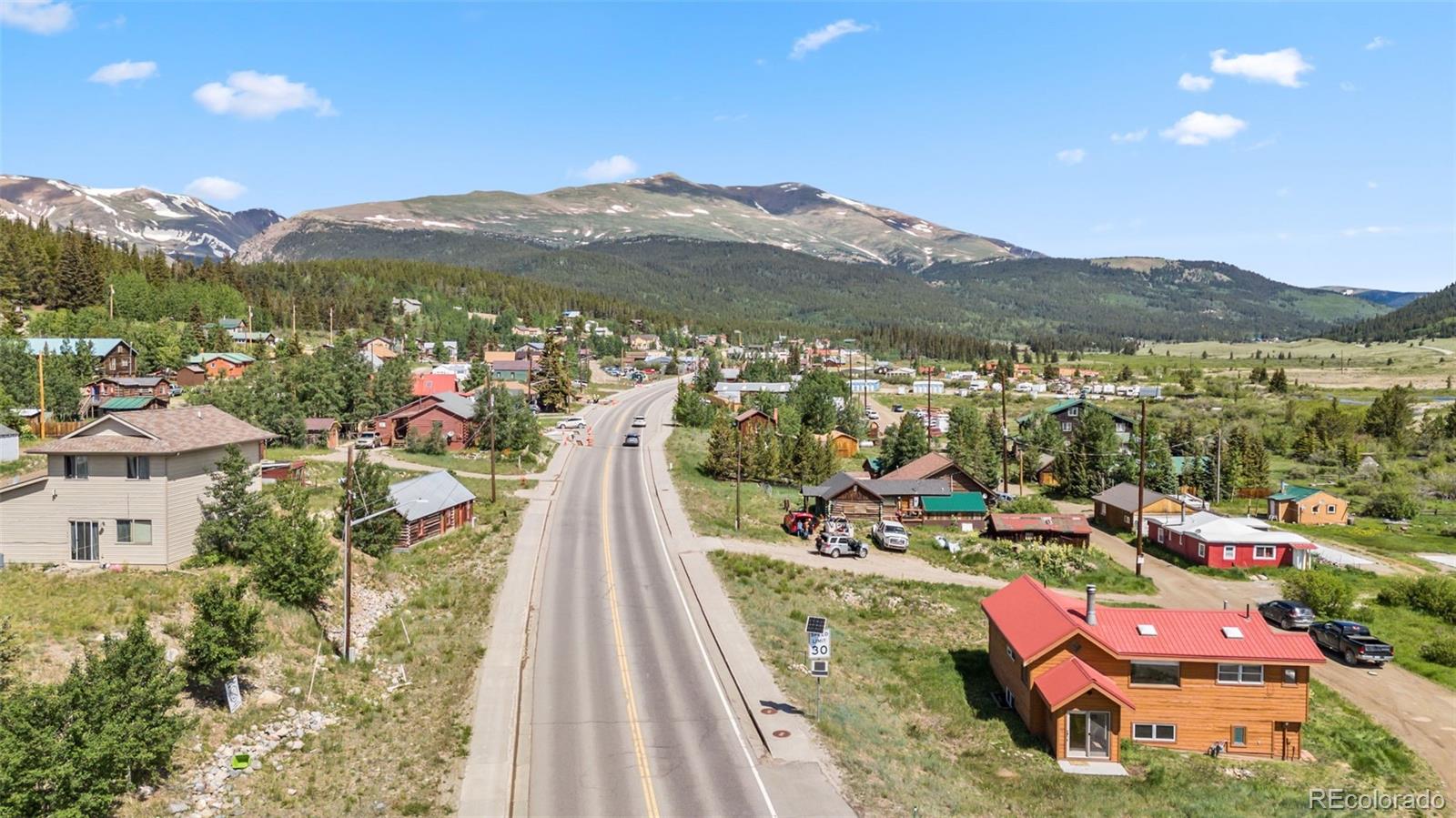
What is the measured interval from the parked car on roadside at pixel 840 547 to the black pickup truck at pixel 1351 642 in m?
26.6

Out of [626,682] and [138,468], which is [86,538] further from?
[626,682]

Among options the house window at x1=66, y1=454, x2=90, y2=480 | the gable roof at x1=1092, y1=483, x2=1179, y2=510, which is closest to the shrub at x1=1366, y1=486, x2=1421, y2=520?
the gable roof at x1=1092, y1=483, x2=1179, y2=510

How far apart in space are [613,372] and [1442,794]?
180 metres

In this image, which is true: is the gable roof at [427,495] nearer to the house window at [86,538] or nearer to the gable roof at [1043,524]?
the house window at [86,538]

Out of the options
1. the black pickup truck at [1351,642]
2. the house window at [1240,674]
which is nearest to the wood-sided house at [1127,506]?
the black pickup truck at [1351,642]

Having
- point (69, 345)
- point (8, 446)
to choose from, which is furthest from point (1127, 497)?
point (69, 345)

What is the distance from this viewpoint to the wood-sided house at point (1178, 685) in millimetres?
30980

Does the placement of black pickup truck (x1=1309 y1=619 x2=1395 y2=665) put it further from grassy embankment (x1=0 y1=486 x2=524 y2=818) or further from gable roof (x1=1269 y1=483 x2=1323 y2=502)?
grassy embankment (x1=0 y1=486 x2=524 y2=818)

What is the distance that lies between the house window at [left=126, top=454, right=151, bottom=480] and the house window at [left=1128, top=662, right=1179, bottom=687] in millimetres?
41827

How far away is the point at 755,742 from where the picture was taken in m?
27.8

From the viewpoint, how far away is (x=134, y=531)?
34875 mm

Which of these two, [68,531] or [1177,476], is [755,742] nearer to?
[68,531]

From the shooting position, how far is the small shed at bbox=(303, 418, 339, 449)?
263 ft

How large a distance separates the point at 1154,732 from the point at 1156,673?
233cm
